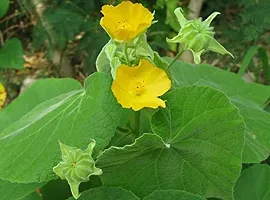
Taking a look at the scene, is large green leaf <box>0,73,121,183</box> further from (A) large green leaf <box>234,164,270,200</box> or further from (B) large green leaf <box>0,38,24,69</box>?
(B) large green leaf <box>0,38,24,69</box>

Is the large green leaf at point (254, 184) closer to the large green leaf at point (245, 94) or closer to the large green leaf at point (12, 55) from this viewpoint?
the large green leaf at point (245, 94)

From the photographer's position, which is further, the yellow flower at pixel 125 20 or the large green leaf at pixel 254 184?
the large green leaf at pixel 254 184

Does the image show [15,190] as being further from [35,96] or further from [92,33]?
[92,33]

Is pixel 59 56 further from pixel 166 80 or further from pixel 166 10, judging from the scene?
pixel 166 80

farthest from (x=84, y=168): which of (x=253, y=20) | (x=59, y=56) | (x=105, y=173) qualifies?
(x=59, y=56)

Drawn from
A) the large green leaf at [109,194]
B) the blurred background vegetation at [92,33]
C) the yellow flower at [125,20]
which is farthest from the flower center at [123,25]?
the blurred background vegetation at [92,33]

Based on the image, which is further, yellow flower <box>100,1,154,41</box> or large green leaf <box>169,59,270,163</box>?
large green leaf <box>169,59,270,163</box>

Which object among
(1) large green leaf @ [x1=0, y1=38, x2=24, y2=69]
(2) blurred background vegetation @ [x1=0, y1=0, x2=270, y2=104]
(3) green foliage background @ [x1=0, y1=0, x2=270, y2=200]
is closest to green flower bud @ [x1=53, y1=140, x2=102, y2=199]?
(3) green foliage background @ [x1=0, y1=0, x2=270, y2=200]

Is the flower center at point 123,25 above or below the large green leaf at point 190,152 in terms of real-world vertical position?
above
